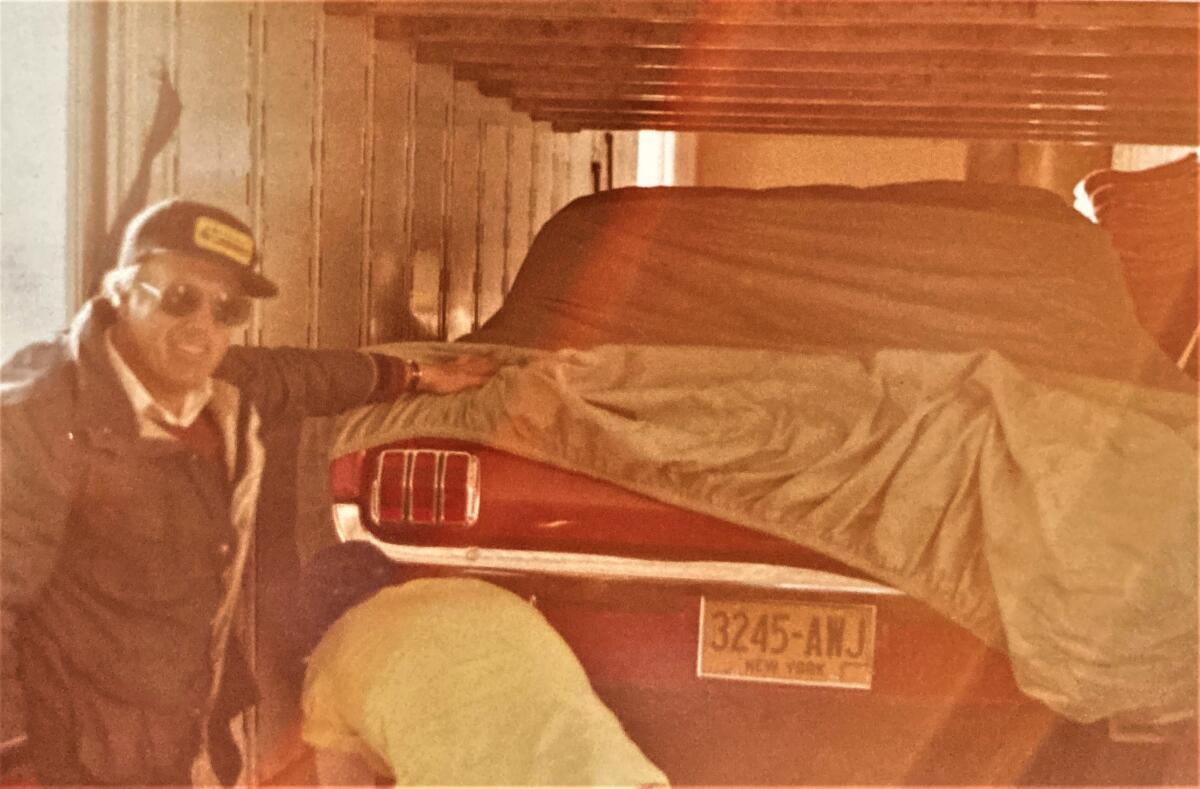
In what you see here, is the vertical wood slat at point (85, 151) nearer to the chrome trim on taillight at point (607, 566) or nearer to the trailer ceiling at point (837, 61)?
the chrome trim on taillight at point (607, 566)

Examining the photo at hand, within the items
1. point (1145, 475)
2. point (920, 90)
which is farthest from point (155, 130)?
point (920, 90)

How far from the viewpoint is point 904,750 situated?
2496mm

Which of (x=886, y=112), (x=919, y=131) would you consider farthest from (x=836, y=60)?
Result: (x=919, y=131)

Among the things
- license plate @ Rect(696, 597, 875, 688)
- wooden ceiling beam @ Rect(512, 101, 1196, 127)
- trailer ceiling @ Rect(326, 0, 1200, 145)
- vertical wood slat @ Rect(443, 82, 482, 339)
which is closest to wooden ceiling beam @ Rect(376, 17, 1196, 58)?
trailer ceiling @ Rect(326, 0, 1200, 145)

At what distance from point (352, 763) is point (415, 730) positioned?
38 cm

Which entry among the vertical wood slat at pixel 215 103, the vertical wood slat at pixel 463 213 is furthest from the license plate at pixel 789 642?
the vertical wood slat at pixel 463 213

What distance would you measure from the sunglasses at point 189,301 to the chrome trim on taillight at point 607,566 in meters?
0.50

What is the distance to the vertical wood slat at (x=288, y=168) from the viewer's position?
3289 mm

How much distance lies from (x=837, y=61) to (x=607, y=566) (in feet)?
7.69

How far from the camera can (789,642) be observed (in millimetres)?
2447

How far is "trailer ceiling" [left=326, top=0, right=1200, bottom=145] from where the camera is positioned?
3443mm

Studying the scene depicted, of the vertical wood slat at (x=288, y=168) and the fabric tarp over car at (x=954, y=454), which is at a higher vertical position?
the vertical wood slat at (x=288, y=168)

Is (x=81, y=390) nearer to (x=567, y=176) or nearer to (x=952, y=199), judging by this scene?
(x=952, y=199)

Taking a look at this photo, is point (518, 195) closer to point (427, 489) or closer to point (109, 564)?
point (427, 489)
